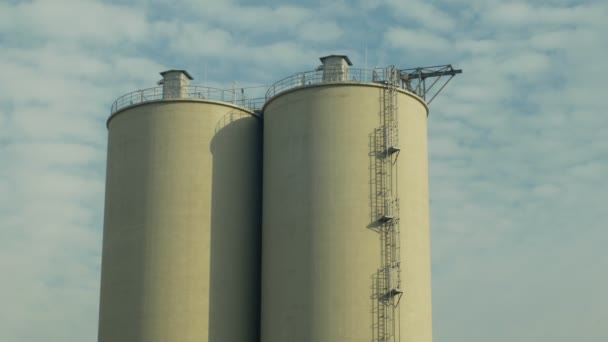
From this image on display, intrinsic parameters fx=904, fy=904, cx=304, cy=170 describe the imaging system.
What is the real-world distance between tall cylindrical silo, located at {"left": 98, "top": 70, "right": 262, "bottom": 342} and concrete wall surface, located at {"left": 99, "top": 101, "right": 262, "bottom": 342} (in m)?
0.06

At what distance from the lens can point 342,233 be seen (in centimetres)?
5000

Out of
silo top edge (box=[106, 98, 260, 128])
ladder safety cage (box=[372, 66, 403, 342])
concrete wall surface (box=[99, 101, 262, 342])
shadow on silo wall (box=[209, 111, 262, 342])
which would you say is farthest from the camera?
silo top edge (box=[106, 98, 260, 128])

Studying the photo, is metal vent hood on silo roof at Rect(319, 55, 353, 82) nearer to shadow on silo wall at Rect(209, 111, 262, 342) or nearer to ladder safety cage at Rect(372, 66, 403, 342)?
ladder safety cage at Rect(372, 66, 403, 342)

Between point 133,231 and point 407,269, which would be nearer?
point 407,269

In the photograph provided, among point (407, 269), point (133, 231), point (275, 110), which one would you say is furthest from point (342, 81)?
point (133, 231)

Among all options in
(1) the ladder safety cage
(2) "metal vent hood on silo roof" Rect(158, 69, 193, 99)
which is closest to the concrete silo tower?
(1) the ladder safety cage

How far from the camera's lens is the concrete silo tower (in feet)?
162

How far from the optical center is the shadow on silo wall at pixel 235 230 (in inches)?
2092

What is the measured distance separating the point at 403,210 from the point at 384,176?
222 centimetres

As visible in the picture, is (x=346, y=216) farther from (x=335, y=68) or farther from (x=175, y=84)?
(x=175, y=84)

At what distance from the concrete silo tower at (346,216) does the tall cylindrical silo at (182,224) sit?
7.01 ft

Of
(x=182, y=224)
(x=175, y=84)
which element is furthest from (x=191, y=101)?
(x=182, y=224)

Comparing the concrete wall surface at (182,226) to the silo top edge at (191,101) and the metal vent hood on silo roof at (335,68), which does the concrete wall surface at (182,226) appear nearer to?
the silo top edge at (191,101)

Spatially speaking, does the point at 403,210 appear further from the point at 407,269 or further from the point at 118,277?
the point at 118,277
